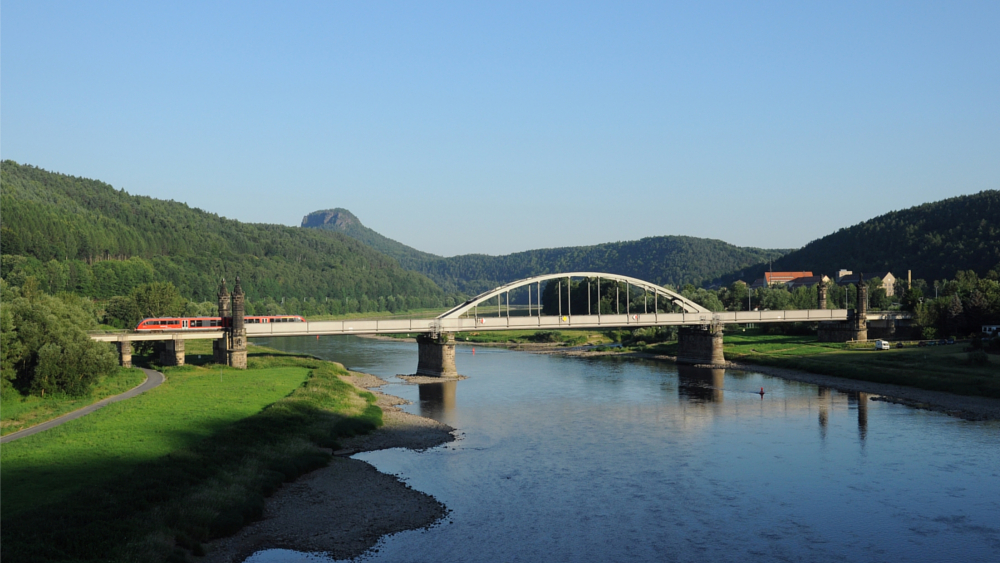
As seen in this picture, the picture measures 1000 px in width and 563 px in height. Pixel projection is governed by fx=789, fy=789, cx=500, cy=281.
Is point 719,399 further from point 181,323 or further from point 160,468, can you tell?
point 181,323

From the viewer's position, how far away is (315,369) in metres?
78.5

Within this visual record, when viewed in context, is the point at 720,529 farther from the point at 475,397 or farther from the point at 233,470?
the point at 475,397

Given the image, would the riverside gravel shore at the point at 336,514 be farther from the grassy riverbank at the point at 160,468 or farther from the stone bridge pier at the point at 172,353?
the stone bridge pier at the point at 172,353

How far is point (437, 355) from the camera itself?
276 feet

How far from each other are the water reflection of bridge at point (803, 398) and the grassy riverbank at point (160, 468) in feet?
93.2

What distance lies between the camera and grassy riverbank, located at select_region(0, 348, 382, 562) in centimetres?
2438

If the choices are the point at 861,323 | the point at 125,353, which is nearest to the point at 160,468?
the point at 125,353

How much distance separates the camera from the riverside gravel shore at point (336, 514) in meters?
27.9

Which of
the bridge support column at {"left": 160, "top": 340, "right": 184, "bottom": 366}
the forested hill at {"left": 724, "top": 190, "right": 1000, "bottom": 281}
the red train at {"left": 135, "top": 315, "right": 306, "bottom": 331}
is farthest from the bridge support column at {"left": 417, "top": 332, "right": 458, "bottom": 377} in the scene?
the forested hill at {"left": 724, "top": 190, "right": 1000, "bottom": 281}

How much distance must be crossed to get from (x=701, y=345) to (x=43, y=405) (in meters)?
73.1

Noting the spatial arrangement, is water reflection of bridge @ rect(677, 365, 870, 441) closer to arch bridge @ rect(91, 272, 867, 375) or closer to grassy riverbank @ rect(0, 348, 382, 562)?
arch bridge @ rect(91, 272, 867, 375)

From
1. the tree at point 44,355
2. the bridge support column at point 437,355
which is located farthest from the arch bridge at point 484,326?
the tree at point 44,355

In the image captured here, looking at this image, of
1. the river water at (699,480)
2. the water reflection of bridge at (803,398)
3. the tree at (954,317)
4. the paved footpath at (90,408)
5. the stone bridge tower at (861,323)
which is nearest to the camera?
the river water at (699,480)

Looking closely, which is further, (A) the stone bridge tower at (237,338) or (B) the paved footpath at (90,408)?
(A) the stone bridge tower at (237,338)
